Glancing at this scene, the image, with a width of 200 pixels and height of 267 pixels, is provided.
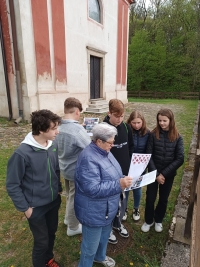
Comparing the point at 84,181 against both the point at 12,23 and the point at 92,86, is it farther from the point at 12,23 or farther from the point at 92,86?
the point at 92,86

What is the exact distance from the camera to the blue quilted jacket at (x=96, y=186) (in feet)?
5.05

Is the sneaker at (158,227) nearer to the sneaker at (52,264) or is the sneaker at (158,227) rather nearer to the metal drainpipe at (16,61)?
the sneaker at (52,264)

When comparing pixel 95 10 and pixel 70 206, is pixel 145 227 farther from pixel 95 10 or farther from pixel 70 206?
pixel 95 10

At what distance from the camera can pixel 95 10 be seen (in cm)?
1213

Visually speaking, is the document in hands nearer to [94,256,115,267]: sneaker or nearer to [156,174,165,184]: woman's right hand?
[156,174,165,184]: woman's right hand

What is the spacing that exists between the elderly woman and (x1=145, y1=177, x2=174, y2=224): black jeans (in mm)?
965

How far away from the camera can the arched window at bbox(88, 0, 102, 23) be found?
459 inches

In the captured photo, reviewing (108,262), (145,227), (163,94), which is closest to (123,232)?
(145,227)

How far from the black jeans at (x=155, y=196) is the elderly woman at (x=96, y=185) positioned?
0.97 meters

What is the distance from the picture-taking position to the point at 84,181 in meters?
1.55

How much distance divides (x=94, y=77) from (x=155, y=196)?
11.7 meters

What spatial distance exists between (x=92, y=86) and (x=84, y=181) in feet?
39.4

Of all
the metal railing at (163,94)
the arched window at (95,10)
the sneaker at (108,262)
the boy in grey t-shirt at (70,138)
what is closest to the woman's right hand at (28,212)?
the boy in grey t-shirt at (70,138)

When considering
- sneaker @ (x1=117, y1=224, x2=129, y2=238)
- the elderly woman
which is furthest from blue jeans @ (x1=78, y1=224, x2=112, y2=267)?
sneaker @ (x1=117, y1=224, x2=129, y2=238)
